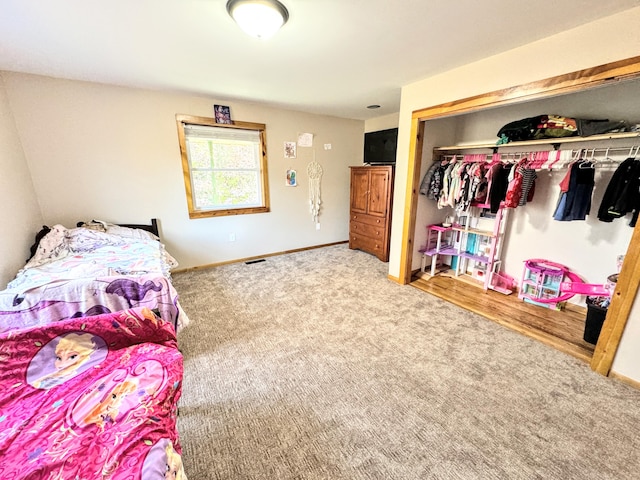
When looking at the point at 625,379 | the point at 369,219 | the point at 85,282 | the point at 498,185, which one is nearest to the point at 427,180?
the point at 498,185

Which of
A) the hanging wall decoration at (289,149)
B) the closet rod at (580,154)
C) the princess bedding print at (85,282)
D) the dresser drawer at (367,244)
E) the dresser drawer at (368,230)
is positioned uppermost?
the hanging wall decoration at (289,149)

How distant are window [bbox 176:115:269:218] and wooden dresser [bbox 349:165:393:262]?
4.85ft

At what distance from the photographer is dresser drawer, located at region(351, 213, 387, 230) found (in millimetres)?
3928

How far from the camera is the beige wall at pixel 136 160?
2.64 meters

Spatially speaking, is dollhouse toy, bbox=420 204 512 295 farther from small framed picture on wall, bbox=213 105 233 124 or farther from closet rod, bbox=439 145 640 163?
small framed picture on wall, bbox=213 105 233 124

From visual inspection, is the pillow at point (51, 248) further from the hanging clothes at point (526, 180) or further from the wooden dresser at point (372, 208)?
the hanging clothes at point (526, 180)

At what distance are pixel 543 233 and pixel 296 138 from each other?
11.2ft

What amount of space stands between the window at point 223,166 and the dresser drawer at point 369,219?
4.89 ft

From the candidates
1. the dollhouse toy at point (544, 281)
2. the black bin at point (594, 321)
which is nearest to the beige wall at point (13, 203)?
the black bin at point (594, 321)

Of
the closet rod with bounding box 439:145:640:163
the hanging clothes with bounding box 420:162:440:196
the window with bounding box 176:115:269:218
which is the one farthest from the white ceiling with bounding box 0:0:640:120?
the closet rod with bounding box 439:145:640:163

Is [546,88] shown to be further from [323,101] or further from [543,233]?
[323,101]

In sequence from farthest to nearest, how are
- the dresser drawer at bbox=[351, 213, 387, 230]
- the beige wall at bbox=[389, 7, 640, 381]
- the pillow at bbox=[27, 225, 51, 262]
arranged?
1. the dresser drawer at bbox=[351, 213, 387, 230]
2. the pillow at bbox=[27, 225, 51, 262]
3. the beige wall at bbox=[389, 7, 640, 381]

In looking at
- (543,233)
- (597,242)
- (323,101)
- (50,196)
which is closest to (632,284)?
(597,242)

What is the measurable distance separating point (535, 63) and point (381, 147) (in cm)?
226
